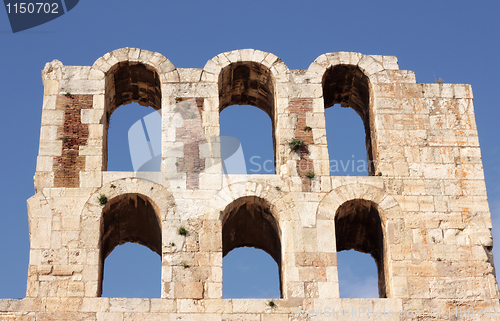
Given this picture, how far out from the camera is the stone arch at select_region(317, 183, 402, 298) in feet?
76.3

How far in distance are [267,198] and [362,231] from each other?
3.31 m

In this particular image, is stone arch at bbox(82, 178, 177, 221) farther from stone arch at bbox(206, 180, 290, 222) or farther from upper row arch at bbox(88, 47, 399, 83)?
upper row arch at bbox(88, 47, 399, 83)

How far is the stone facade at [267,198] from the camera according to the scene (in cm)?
2203

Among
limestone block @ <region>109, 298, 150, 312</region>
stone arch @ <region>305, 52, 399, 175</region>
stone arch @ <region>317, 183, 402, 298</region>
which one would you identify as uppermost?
stone arch @ <region>305, 52, 399, 175</region>

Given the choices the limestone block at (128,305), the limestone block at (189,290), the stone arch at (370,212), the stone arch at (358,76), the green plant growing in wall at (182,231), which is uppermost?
the stone arch at (358,76)

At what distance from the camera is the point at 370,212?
24203mm

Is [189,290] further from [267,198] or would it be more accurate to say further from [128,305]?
[267,198]

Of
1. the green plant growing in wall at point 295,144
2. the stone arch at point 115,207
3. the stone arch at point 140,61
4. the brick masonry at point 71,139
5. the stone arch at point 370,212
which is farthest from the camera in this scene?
the stone arch at point 140,61

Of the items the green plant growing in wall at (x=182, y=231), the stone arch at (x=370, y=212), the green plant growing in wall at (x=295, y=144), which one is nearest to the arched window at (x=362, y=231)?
the stone arch at (x=370, y=212)

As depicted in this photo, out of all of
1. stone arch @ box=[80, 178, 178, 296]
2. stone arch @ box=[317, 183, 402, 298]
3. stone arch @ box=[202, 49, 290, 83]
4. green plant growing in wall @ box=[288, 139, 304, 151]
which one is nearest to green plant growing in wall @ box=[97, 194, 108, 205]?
stone arch @ box=[80, 178, 178, 296]

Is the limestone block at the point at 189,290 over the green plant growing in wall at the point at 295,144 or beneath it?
beneath

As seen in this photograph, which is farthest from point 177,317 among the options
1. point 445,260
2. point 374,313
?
point 445,260

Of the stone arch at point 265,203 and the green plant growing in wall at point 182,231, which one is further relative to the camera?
the stone arch at point 265,203

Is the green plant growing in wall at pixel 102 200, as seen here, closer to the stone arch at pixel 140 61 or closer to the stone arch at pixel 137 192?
the stone arch at pixel 137 192
